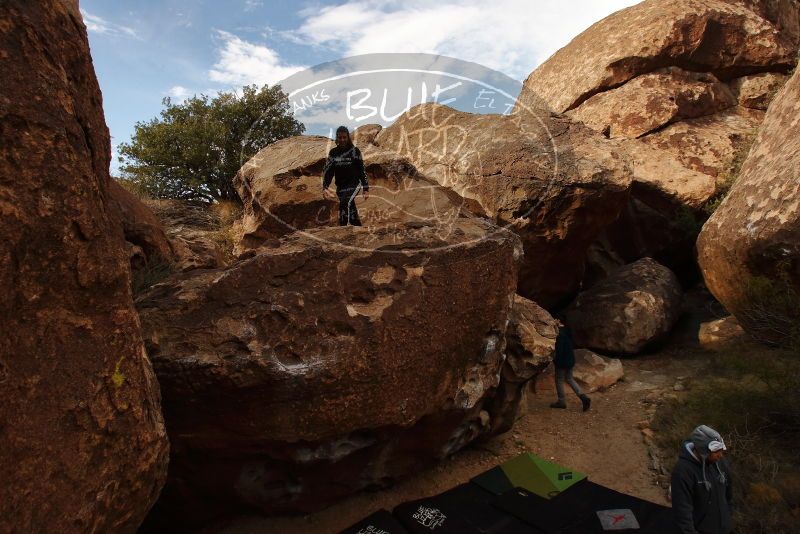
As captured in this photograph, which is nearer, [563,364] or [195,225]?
[563,364]

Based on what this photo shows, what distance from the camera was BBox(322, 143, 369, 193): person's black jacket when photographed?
5.70 meters

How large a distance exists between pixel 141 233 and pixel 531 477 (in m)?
4.58

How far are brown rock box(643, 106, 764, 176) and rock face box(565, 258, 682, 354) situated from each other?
2507 millimetres

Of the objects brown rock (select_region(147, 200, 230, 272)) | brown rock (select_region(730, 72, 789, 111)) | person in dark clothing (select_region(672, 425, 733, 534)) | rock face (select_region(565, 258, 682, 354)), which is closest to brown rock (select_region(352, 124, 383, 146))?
brown rock (select_region(147, 200, 230, 272))

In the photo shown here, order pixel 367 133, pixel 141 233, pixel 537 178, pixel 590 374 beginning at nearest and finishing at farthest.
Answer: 1. pixel 141 233
2. pixel 590 374
3. pixel 537 178
4. pixel 367 133

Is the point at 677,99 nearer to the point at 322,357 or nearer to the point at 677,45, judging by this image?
the point at 677,45

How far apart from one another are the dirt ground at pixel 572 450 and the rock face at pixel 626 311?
588 mm

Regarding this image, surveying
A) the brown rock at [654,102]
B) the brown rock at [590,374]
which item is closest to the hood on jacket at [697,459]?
the brown rock at [590,374]

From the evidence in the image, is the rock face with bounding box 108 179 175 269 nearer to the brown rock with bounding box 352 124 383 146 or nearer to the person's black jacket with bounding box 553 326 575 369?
the person's black jacket with bounding box 553 326 575 369

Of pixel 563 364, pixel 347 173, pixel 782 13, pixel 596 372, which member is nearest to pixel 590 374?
pixel 596 372

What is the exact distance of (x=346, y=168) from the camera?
225 inches

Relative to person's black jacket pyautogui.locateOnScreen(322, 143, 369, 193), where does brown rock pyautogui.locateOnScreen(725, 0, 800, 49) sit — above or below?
above

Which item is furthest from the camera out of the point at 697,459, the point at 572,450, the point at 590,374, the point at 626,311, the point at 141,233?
the point at 626,311

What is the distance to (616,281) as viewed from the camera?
8.84 metres
